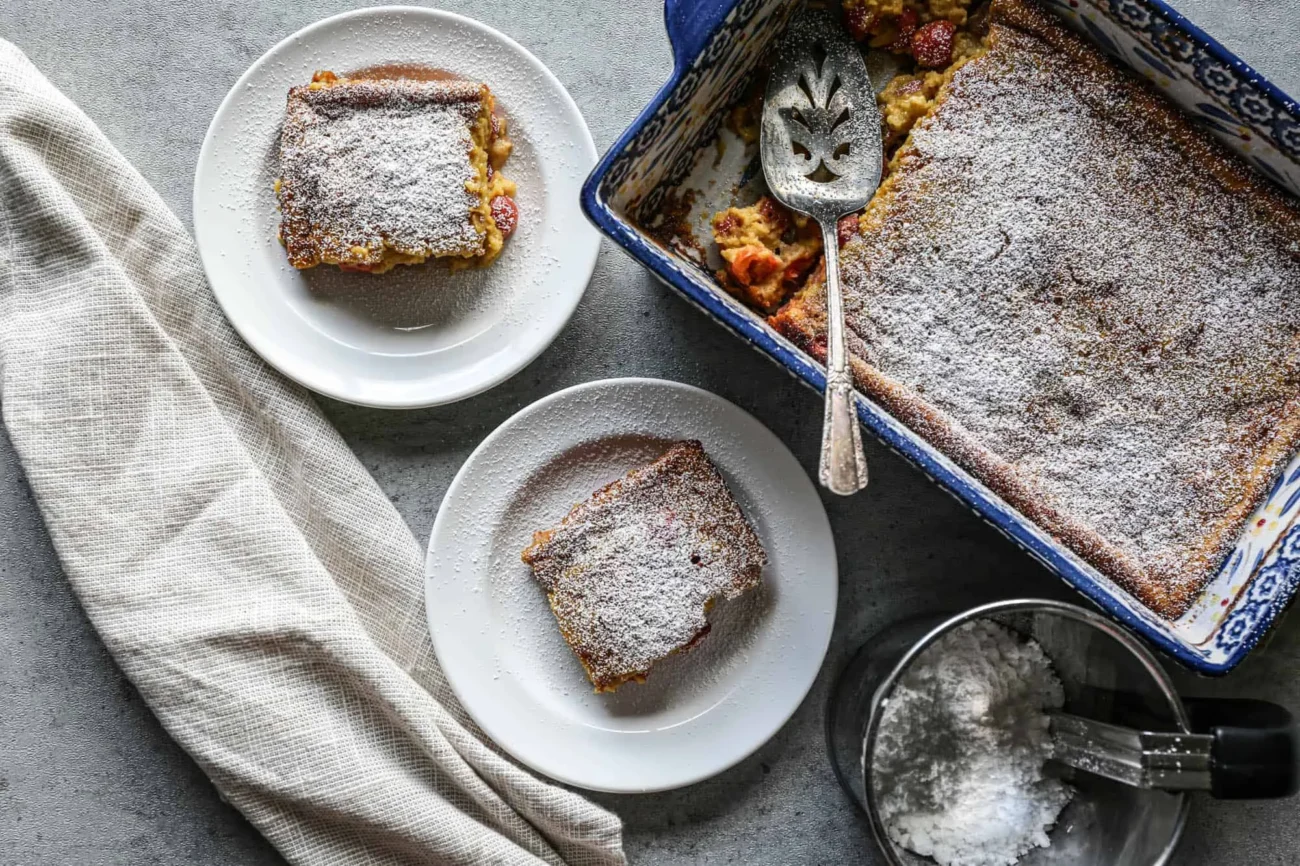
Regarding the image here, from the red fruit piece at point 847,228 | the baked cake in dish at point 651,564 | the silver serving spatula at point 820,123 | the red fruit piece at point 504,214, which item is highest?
the silver serving spatula at point 820,123

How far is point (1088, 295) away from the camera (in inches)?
67.2

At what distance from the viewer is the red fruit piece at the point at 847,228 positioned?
67.2 inches

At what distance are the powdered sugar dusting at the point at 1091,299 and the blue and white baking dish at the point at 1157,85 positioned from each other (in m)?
0.06

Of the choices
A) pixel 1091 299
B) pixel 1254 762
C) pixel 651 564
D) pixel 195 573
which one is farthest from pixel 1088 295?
pixel 195 573

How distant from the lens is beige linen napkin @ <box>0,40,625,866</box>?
5.88 feet

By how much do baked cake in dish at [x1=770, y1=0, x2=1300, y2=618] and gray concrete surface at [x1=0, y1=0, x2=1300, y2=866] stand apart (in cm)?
31

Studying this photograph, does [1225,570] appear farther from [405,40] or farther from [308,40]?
[308,40]

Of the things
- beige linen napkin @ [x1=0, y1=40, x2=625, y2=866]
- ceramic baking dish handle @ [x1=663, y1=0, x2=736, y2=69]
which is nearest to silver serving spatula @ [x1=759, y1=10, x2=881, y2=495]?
ceramic baking dish handle @ [x1=663, y1=0, x2=736, y2=69]

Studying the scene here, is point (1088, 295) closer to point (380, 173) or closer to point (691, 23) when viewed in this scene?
point (691, 23)

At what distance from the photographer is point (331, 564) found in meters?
1.92

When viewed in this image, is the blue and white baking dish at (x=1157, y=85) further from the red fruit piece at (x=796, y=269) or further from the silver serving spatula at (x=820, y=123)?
the red fruit piece at (x=796, y=269)

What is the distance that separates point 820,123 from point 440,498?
1.00 meters

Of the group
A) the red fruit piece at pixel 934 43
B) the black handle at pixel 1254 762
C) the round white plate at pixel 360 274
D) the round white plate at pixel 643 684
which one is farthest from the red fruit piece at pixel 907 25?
the black handle at pixel 1254 762

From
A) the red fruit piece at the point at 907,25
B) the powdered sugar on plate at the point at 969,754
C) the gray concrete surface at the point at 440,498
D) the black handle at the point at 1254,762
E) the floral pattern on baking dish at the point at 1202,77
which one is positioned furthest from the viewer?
the gray concrete surface at the point at 440,498
